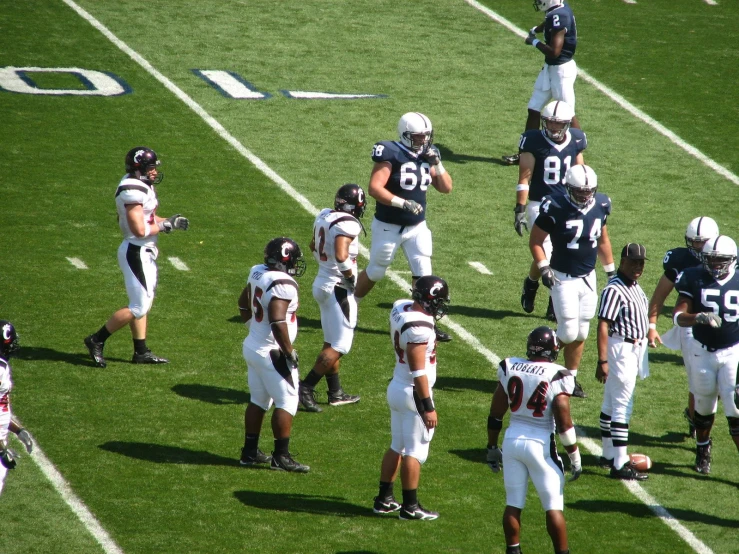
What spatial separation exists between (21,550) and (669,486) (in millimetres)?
4565

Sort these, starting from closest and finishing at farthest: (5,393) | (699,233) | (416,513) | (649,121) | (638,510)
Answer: (5,393) → (416,513) → (638,510) → (699,233) → (649,121)

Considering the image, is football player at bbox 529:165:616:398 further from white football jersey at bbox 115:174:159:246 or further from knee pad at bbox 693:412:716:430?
white football jersey at bbox 115:174:159:246

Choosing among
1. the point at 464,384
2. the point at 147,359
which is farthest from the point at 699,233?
the point at 147,359

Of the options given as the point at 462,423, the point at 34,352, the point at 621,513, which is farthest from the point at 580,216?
the point at 34,352

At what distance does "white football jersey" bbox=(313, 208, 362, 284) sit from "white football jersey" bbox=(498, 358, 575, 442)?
2744 millimetres

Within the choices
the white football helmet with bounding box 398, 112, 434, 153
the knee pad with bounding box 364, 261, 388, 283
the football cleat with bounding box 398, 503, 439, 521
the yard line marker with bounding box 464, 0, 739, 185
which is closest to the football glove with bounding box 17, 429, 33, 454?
the football cleat with bounding box 398, 503, 439, 521

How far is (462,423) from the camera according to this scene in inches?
372

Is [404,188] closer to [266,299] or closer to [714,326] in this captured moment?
[266,299]

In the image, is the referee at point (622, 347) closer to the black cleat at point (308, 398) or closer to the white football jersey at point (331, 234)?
the white football jersey at point (331, 234)

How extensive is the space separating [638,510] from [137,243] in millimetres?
4790

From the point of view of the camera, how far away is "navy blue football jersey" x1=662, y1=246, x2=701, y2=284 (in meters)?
9.23

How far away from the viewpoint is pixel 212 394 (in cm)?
982

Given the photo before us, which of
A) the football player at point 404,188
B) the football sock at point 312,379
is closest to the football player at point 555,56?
the football player at point 404,188

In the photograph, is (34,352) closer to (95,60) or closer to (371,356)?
(371,356)
